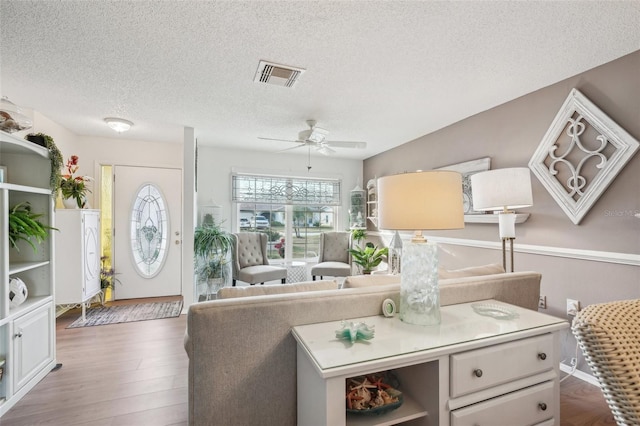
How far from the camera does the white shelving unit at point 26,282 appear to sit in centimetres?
185

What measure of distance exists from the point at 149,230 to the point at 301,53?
3.69 metres

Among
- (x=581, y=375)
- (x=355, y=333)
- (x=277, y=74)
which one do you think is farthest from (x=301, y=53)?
(x=581, y=375)

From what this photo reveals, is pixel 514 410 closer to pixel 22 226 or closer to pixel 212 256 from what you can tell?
pixel 22 226

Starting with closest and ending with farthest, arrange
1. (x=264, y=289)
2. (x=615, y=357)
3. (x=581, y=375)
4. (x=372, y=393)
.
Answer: (x=615, y=357) → (x=372, y=393) → (x=264, y=289) → (x=581, y=375)

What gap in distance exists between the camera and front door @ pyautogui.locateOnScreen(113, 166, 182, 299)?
167 inches

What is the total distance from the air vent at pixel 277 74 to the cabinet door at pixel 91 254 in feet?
8.83

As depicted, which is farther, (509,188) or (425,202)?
(509,188)

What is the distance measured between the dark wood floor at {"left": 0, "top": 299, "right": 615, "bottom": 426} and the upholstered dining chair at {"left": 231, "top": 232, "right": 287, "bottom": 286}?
1.24 metres

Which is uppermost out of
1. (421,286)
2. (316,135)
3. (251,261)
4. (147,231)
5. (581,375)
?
(316,135)

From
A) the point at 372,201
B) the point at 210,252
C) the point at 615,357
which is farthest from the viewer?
the point at 372,201

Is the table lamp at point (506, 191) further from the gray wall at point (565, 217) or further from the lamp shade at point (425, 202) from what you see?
the lamp shade at point (425, 202)

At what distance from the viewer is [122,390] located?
205 cm

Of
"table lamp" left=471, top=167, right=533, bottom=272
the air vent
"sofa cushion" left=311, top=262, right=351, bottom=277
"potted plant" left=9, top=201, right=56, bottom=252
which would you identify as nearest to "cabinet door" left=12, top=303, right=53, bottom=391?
"potted plant" left=9, top=201, right=56, bottom=252

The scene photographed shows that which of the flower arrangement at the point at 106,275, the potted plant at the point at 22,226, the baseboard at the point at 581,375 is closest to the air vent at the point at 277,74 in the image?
the potted plant at the point at 22,226
